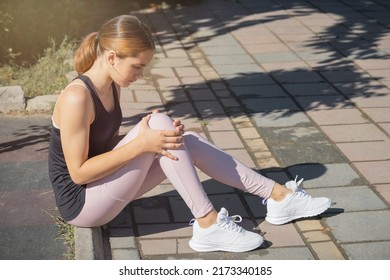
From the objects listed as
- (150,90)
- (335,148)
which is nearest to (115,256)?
(335,148)

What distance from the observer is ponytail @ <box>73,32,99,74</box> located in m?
3.97

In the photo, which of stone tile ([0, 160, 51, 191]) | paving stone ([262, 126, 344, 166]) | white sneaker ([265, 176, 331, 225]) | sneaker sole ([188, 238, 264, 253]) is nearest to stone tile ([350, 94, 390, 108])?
paving stone ([262, 126, 344, 166])

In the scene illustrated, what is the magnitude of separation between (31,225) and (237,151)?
1680 millimetres

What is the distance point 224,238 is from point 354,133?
6.82ft

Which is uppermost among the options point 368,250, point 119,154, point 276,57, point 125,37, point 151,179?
point 125,37

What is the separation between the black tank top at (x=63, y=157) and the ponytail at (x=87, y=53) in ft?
0.71

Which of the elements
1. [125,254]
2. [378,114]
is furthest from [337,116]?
[125,254]

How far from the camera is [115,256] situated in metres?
4.01

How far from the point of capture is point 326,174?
4980 millimetres

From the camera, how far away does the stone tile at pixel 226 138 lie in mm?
→ 5504

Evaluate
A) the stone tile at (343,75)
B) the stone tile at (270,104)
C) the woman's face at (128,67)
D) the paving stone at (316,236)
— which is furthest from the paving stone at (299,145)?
the woman's face at (128,67)

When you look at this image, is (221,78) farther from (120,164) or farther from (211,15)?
(120,164)

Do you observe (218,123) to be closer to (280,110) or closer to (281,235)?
(280,110)

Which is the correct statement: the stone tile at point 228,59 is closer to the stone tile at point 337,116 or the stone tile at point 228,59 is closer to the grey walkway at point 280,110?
the grey walkway at point 280,110
